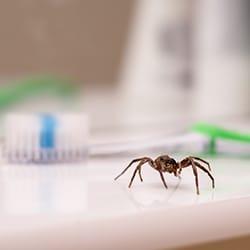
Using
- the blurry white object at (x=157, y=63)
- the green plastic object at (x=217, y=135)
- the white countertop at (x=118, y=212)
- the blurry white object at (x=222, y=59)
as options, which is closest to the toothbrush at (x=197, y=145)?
the green plastic object at (x=217, y=135)

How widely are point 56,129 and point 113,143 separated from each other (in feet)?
0.22

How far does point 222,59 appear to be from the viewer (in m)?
1.33

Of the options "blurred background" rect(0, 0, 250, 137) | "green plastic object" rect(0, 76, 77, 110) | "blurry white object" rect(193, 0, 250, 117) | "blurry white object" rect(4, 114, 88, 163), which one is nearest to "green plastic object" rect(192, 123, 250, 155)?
"blurry white object" rect(4, 114, 88, 163)

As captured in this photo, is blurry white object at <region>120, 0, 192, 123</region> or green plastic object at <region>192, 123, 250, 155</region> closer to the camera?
green plastic object at <region>192, 123, 250, 155</region>

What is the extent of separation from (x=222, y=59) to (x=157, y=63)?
16cm

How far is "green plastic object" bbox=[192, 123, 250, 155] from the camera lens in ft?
1.98

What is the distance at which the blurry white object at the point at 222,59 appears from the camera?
4.32 ft

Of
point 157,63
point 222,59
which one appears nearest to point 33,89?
point 157,63

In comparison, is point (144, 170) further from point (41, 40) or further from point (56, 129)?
point (41, 40)

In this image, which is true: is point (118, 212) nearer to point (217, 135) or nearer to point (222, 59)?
point (217, 135)

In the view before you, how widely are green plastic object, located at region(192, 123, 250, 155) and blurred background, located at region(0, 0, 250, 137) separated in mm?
342

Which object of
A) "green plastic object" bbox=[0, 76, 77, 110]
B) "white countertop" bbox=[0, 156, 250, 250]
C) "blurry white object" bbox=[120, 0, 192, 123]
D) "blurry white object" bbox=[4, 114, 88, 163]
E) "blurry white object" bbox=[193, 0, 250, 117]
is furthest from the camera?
"blurry white object" bbox=[193, 0, 250, 117]

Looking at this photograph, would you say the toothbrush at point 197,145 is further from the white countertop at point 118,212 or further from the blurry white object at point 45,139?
the white countertop at point 118,212

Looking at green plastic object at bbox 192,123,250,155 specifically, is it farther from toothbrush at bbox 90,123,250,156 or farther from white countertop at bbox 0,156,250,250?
white countertop at bbox 0,156,250,250
